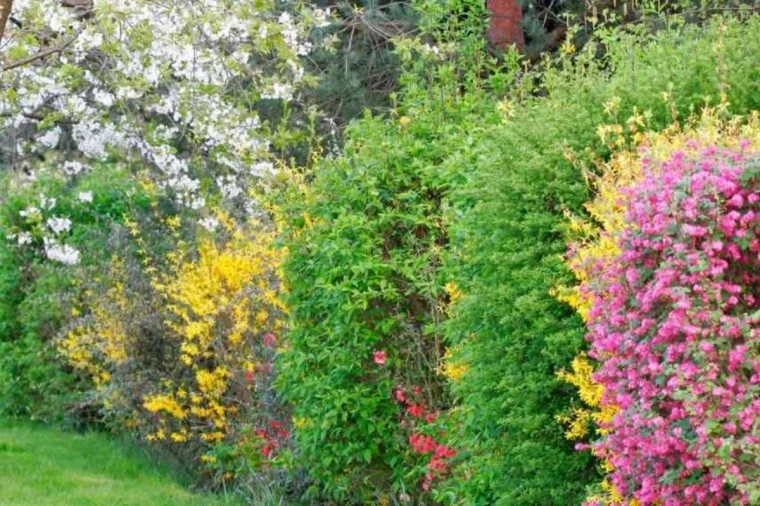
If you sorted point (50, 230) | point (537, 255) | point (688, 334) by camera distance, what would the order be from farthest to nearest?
point (50, 230) → point (537, 255) → point (688, 334)

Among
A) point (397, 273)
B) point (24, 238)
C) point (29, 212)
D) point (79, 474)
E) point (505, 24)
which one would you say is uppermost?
point (397, 273)

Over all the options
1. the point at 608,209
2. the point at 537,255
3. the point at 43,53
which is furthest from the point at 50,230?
the point at 608,209

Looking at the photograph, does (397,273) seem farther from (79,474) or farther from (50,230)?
(50,230)

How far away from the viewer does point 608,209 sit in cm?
480

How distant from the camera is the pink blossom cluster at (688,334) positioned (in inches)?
147

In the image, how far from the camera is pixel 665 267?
12.9ft

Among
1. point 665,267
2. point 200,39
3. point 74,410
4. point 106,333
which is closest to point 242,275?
point 106,333

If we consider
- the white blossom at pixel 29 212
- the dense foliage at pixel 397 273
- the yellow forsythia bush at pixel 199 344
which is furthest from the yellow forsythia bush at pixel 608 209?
the white blossom at pixel 29 212

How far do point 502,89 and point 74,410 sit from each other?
5.46m

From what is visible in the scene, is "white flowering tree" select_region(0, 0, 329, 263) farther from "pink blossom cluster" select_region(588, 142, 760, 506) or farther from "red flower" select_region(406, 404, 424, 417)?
"pink blossom cluster" select_region(588, 142, 760, 506)

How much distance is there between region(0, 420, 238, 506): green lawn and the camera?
338 inches

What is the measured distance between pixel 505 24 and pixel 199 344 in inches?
209

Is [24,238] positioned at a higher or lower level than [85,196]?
lower

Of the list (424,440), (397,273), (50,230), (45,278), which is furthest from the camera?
(50,230)
